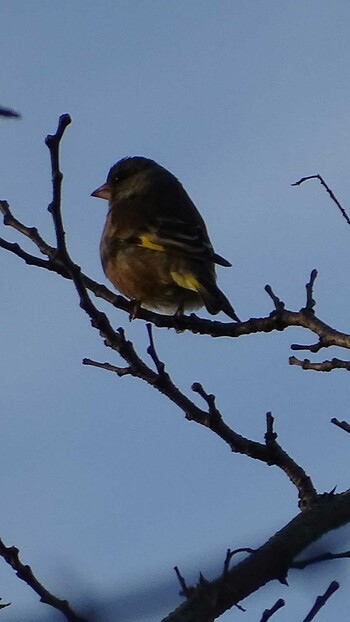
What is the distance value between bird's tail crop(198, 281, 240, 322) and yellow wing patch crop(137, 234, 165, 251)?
54cm

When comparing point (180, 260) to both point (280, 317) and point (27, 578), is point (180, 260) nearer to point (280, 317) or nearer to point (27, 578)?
point (280, 317)

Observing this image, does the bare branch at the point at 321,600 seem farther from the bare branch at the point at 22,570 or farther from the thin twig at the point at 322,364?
the thin twig at the point at 322,364

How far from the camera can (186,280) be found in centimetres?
751

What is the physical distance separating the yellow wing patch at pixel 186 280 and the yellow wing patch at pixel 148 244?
0.77 ft

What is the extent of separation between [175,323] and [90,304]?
1.48 m

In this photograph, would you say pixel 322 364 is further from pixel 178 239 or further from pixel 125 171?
pixel 125 171

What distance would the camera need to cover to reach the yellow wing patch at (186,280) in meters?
7.39

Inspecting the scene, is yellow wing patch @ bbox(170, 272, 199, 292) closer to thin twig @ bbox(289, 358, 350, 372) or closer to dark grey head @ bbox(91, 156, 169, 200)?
dark grey head @ bbox(91, 156, 169, 200)

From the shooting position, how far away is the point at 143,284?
7.55 meters

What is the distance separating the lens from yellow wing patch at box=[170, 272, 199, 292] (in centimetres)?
739

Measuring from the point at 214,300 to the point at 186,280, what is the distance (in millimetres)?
609

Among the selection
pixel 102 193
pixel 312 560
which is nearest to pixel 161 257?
pixel 102 193

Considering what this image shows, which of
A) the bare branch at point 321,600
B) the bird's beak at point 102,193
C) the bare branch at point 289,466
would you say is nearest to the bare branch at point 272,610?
the bare branch at point 321,600

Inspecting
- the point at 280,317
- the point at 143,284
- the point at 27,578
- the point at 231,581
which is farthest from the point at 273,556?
the point at 143,284
